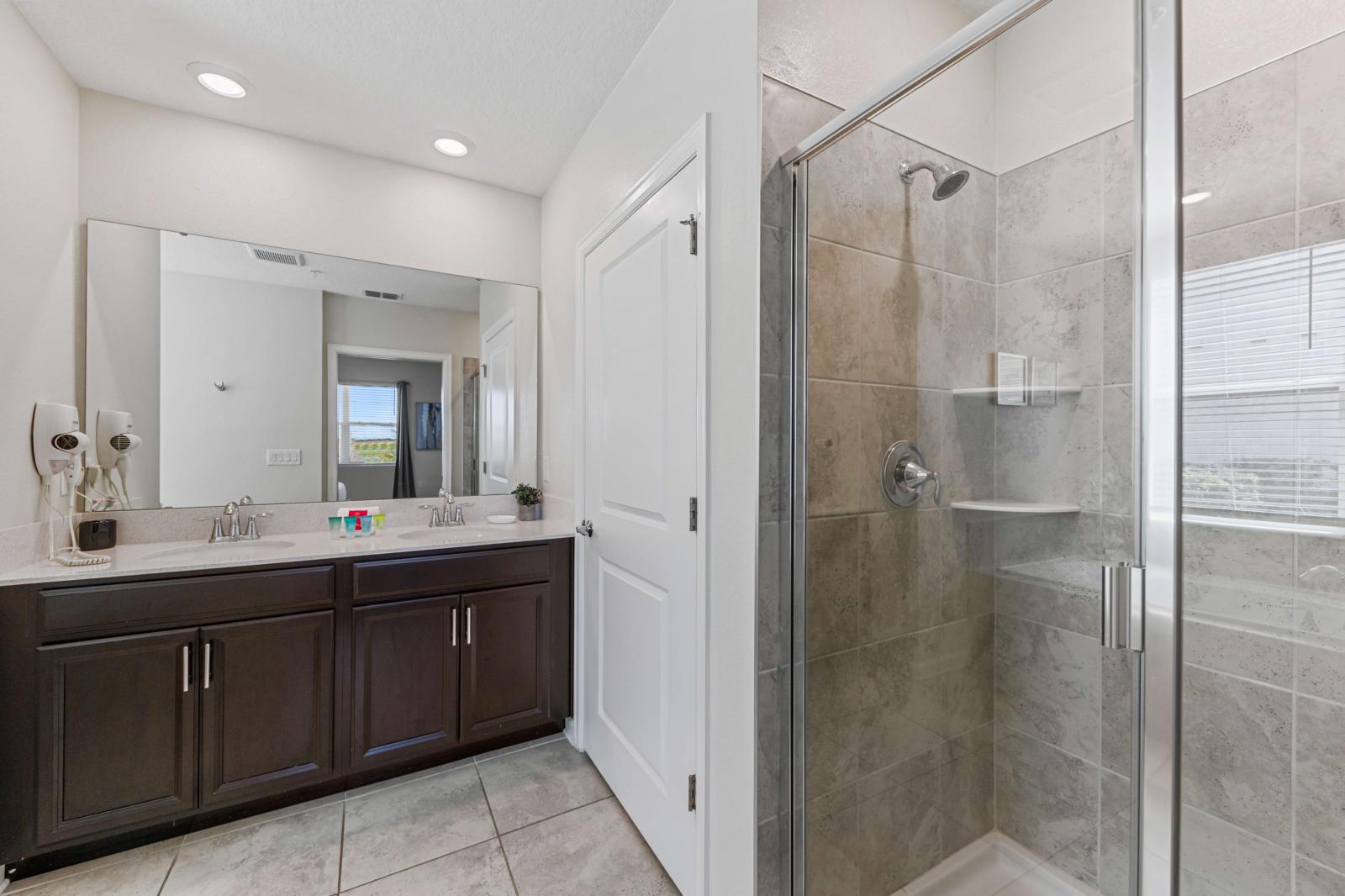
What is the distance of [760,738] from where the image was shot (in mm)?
1278

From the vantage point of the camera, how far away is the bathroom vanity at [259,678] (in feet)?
5.32

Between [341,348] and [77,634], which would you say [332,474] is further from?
[77,634]

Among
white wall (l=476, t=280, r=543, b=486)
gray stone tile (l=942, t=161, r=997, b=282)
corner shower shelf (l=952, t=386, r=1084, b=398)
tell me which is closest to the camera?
corner shower shelf (l=952, t=386, r=1084, b=398)

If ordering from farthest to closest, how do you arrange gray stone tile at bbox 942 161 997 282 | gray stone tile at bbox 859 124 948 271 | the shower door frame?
gray stone tile at bbox 859 124 948 271
gray stone tile at bbox 942 161 997 282
the shower door frame

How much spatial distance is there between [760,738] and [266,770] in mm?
1773

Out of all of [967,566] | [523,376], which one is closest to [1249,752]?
[967,566]

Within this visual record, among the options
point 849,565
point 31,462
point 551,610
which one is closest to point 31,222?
point 31,462

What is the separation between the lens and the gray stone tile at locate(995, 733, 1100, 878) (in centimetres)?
90

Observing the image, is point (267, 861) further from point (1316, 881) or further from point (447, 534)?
point (1316, 881)

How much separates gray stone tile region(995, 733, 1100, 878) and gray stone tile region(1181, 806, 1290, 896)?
0.19m

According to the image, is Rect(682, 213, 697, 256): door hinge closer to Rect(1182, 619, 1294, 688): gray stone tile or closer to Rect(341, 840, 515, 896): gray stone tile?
Rect(1182, 619, 1294, 688): gray stone tile

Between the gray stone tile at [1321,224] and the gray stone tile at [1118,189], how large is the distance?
1.70 feet

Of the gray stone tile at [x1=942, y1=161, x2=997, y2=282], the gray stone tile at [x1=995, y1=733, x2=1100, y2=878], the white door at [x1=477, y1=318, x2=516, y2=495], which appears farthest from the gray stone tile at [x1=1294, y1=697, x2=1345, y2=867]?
the white door at [x1=477, y1=318, x2=516, y2=495]

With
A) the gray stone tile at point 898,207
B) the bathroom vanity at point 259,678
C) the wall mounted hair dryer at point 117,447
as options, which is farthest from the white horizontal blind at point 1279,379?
the wall mounted hair dryer at point 117,447
